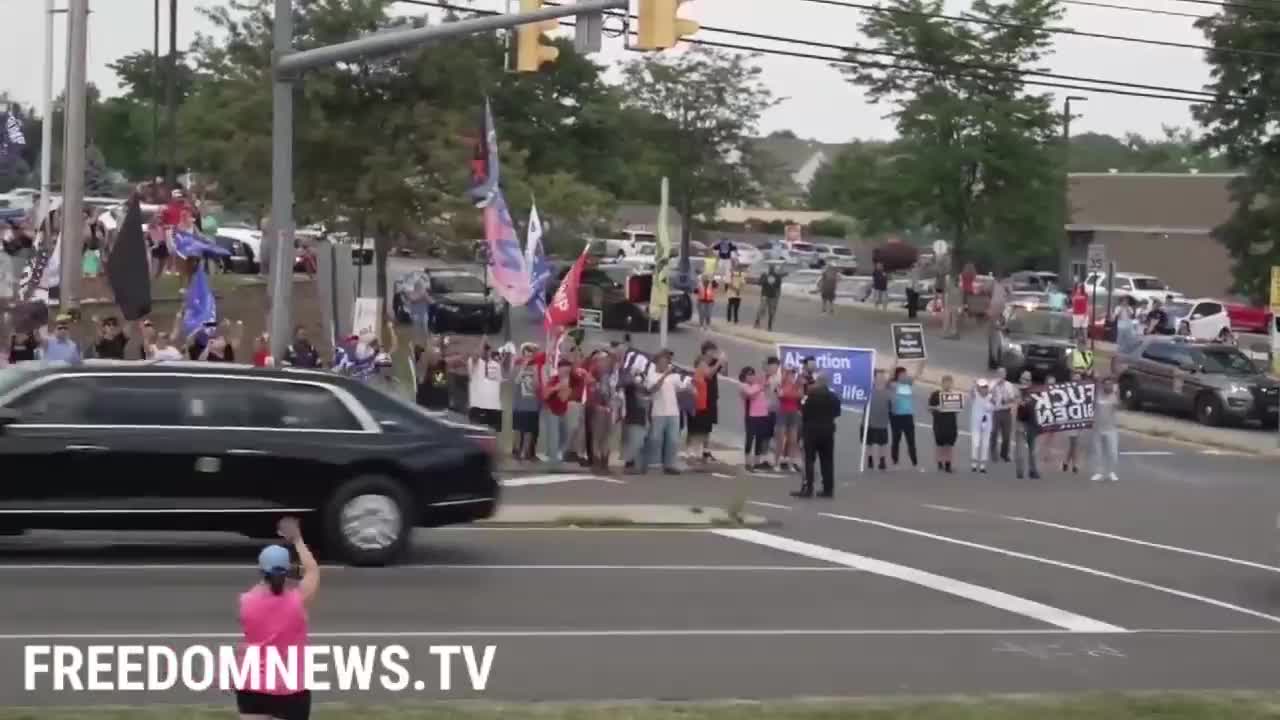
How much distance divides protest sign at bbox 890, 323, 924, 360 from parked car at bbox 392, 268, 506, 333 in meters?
13.5

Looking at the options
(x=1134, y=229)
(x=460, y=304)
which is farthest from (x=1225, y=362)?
(x=1134, y=229)

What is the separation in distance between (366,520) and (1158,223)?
228 ft

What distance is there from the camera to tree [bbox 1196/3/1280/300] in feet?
180

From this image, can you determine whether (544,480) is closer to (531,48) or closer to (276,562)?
(531,48)

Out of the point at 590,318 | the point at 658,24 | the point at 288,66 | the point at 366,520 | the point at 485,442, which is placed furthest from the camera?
the point at 590,318

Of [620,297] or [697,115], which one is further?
[697,115]

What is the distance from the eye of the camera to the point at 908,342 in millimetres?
34000

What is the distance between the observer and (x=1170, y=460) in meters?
33.4

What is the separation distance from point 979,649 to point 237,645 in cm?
504

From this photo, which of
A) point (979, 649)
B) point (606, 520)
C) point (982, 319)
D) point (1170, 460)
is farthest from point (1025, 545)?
point (982, 319)

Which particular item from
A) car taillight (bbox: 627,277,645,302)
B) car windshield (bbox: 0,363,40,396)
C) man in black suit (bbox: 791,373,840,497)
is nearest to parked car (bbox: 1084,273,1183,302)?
car taillight (bbox: 627,277,645,302)

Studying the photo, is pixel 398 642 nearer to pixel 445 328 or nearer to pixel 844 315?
pixel 445 328

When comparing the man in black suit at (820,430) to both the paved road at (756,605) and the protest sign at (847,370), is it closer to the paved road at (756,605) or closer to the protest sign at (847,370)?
the paved road at (756,605)

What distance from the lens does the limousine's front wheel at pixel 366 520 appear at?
16.8 m
